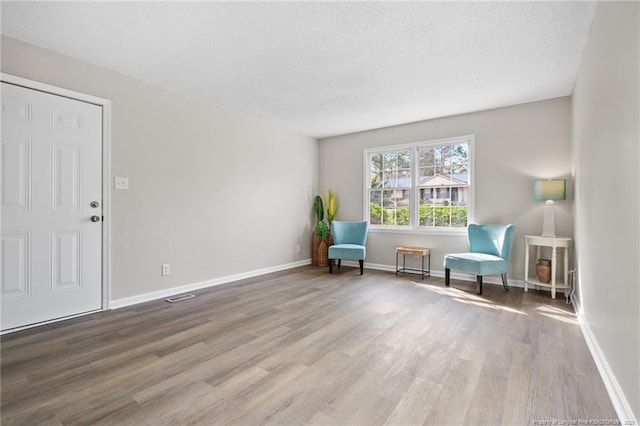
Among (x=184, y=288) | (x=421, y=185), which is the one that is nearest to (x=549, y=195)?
(x=421, y=185)

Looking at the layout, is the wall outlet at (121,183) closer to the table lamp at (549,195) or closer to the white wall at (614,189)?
the white wall at (614,189)

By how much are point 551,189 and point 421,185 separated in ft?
5.77

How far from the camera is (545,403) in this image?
167 centimetres

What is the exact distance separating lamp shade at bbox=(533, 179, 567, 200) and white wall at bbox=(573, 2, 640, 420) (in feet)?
3.71

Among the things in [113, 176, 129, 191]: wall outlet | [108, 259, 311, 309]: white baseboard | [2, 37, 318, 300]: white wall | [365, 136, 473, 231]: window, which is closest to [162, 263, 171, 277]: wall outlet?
[2, 37, 318, 300]: white wall

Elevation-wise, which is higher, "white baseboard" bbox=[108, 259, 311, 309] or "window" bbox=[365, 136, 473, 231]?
"window" bbox=[365, 136, 473, 231]

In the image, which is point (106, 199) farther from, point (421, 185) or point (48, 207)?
point (421, 185)

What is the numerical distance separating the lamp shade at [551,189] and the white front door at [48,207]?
4.92 m

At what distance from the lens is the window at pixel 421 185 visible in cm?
477

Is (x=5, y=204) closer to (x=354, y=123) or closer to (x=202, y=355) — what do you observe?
(x=202, y=355)

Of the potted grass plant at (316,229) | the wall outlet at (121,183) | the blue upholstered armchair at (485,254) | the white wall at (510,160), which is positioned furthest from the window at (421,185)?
the wall outlet at (121,183)

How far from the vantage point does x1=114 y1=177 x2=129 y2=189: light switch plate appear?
3.31 meters

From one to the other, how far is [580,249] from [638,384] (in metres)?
2.12

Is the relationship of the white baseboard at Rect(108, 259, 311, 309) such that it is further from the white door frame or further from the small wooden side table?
the small wooden side table
